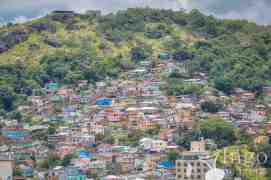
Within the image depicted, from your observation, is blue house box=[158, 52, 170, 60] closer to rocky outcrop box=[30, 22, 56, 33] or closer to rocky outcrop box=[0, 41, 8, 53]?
rocky outcrop box=[30, 22, 56, 33]

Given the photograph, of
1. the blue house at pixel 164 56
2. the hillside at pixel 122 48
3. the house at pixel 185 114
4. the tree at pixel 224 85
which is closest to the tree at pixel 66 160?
the house at pixel 185 114

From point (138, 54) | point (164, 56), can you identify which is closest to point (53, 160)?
point (138, 54)

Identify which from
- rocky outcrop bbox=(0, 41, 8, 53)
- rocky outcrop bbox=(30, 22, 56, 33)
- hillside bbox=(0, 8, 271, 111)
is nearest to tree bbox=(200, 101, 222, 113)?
hillside bbox=(0, 8, 271, 111)

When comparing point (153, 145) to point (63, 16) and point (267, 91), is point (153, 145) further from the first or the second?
point (63, 16)

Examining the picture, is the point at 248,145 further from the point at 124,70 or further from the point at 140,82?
the point at 124,70

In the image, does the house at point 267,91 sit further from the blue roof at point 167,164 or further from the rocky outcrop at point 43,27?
the rocky outcrop at point 43,27
